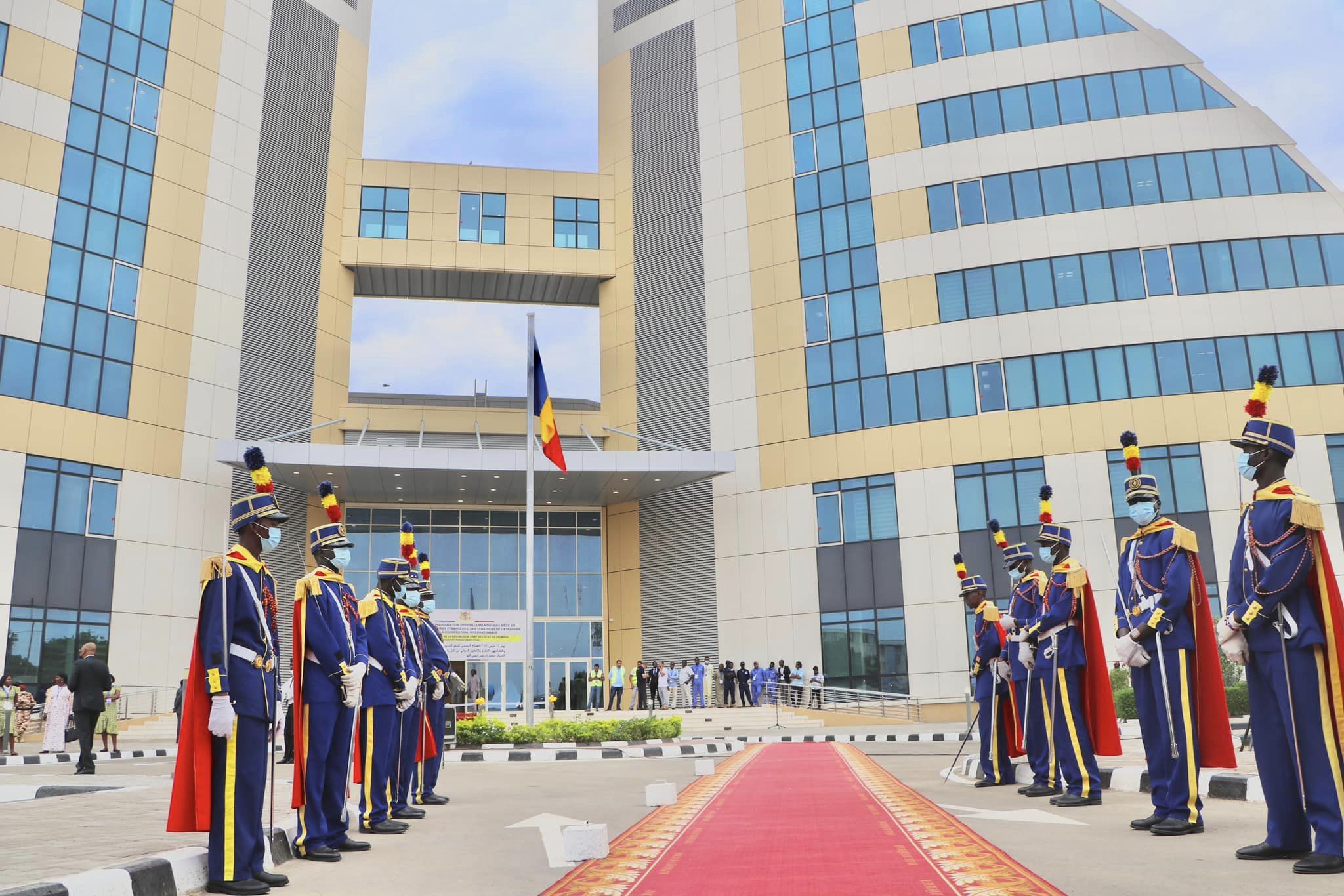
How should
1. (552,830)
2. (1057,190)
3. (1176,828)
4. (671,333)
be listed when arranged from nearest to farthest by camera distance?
(1176,828) → (552,830) → (1057,190) → (671,333)

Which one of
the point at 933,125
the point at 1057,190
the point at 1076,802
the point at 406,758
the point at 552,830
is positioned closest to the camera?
the point at 552,830

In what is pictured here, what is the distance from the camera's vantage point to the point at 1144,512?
25.5 feet

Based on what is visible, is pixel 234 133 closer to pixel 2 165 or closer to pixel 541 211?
pixel 2 165

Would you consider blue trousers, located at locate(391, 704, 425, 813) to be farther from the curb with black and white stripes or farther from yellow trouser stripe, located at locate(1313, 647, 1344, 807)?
the curb with black and white stripes

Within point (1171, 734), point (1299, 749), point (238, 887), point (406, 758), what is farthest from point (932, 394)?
point (238, 887)

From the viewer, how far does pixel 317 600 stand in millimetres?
7480

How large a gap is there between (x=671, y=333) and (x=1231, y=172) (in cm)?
1943

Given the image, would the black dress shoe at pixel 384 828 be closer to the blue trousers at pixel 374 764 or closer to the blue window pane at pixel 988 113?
the blue trousers at pixel 374 764

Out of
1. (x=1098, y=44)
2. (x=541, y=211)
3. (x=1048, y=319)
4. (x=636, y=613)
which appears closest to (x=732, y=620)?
(x=636, y=613)

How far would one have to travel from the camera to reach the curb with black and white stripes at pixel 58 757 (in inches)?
766

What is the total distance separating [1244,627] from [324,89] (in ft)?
131

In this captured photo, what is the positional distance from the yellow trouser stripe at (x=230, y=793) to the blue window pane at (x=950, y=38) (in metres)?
35.5

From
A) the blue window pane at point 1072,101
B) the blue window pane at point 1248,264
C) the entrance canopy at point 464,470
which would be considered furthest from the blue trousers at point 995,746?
the blue window pane at point 1072,101

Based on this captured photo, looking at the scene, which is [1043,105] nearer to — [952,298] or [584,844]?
[952,298]
